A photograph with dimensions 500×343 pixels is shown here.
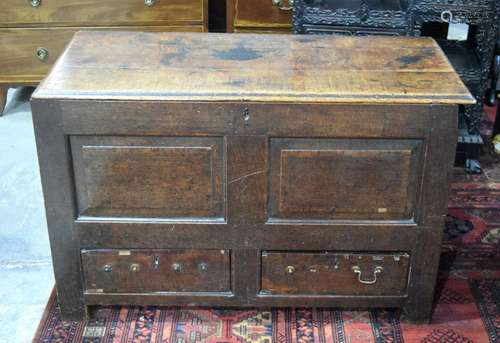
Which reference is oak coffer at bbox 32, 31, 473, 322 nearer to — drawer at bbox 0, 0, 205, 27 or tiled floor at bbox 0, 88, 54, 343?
tiled floor at bbox 0, 88, 54, 343

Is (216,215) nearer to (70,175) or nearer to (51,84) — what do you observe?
(70,175)

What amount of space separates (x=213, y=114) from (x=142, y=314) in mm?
748

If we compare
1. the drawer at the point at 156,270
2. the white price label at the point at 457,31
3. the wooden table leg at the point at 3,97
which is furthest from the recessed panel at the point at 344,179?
the white price label at the point at 457,31

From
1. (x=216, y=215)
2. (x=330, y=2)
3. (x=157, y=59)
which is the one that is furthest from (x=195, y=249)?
(x=330, y=2)

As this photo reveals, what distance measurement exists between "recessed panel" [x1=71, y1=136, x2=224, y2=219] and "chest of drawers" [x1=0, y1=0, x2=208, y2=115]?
5.26 feet

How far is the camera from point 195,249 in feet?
6.88

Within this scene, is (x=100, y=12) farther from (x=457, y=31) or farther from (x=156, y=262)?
(x=457, y=31)

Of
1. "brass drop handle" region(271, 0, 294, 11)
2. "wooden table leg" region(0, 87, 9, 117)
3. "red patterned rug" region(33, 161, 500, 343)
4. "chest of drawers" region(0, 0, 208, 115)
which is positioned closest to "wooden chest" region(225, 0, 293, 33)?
"brass drop handle" region(271, 0, 294, 11)

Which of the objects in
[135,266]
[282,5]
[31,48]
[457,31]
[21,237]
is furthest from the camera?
[457,31]

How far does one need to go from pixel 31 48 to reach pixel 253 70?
71.4 inches

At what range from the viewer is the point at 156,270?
213cm

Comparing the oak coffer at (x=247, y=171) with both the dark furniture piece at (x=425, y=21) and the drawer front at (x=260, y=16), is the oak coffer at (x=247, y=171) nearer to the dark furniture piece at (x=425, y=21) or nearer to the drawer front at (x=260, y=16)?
the dark furniture piece at (x=425, y=21)

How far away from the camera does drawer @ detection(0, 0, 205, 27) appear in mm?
3381

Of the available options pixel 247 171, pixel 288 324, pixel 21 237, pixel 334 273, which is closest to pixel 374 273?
pixel 334 273
